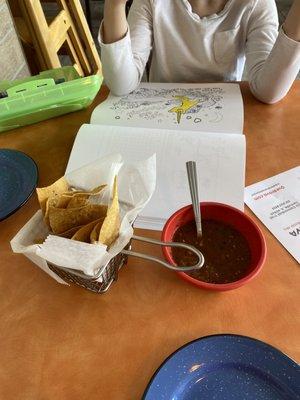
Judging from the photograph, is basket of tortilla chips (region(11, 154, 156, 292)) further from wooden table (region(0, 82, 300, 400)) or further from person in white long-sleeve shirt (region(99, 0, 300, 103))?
person in white long-sleeve shirt (region(99, 0, 300, 103))

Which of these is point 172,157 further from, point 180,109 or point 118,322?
point 118,322

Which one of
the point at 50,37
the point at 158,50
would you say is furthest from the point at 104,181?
the point at 50,37

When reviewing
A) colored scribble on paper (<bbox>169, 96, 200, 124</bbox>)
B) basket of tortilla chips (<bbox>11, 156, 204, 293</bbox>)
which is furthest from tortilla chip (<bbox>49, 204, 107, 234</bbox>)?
colored scribble on paper (<bbox>169, 96, 200, 124</bbox>)

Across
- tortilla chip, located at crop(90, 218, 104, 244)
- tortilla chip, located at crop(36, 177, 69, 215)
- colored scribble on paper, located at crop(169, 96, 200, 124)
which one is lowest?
colored scribble on paper, located at crop(169, 96, 200, 124)

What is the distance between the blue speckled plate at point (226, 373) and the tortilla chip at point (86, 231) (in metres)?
0.16

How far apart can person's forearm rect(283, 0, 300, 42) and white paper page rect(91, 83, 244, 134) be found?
5.9 inches

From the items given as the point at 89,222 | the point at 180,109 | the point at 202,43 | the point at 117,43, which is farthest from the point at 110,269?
the point at 202,43

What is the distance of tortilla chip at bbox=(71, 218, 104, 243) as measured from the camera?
436 mm

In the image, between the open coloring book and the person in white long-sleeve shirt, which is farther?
the person in white long-sleeve shirt

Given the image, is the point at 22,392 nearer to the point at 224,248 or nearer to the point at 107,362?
the point at 107,362

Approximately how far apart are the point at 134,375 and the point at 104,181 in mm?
241

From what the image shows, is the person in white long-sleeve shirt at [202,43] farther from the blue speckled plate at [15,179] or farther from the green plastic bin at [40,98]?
the blue speckled plate at [15,179]

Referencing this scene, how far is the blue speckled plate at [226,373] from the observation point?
0.40 m

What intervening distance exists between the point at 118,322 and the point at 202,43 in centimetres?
76
